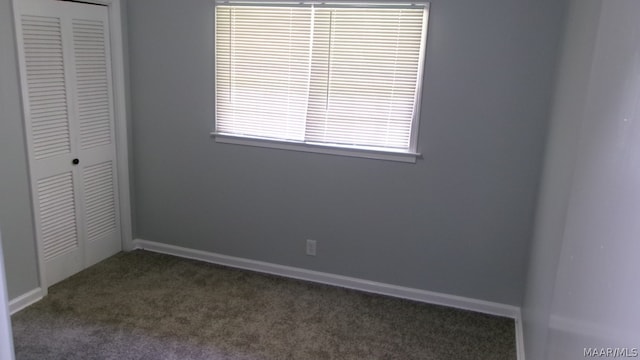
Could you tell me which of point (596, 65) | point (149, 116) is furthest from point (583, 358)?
point (149, 116)

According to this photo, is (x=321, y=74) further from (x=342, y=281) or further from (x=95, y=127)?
(x=95, y=127)

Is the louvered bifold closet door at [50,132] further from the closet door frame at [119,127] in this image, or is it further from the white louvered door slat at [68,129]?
the closet door frame at [119,127]

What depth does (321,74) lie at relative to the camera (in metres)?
3.17

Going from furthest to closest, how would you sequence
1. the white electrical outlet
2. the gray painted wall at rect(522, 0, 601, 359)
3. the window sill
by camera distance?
the white electrical outlet < the window sill < the gray painted wall at rect(522, 0, 601, 359)

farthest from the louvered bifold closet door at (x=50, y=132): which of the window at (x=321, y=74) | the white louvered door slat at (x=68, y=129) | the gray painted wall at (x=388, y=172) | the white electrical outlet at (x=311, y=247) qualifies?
the white electrical outlet at (x=311, y=247)

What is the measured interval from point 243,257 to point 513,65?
7.53 feet

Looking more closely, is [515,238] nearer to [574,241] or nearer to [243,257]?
[574,241]

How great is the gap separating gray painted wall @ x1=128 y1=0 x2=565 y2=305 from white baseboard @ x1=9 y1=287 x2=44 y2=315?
96 centimetres

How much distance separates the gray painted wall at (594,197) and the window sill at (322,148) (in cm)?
101

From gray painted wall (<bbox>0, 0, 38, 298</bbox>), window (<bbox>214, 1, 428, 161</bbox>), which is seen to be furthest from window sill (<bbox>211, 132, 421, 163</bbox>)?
gray painted wall (<bbox>0, 0, 38, 298</bbox>)

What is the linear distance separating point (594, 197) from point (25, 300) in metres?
3.13

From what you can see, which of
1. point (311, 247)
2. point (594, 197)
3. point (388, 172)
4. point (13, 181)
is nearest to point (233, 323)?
point (311, 247)

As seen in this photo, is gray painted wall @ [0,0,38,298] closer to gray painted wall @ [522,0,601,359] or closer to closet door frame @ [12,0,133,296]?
closet door frame @ [12,0,133,296]

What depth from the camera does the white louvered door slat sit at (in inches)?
114
